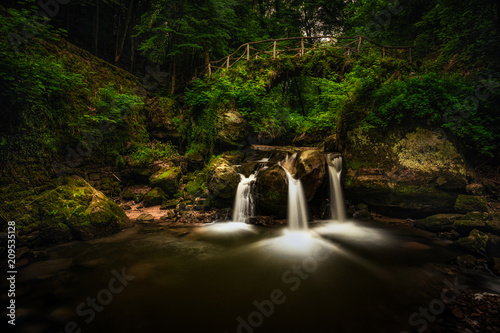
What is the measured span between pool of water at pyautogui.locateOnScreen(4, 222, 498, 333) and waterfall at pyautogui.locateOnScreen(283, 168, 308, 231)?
3.09 feet

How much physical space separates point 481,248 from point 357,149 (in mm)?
4373

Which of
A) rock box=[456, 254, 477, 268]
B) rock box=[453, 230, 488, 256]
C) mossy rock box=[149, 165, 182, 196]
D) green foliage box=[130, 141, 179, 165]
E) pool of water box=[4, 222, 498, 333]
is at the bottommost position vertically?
pool of water box=[4, 222, 498, 333]

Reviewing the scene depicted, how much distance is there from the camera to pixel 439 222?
19.3 ft

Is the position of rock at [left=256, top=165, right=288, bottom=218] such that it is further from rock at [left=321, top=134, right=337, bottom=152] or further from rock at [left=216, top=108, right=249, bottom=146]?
rock at [left=321, top=134, right=337, bottom=152]

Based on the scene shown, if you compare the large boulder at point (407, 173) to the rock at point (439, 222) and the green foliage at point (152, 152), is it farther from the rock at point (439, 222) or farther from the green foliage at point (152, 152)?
the green foliage at point (152, 152)

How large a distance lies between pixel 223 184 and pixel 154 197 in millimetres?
3117

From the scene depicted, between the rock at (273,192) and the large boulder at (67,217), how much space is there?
477 centimetres

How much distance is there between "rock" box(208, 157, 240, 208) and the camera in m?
7.79

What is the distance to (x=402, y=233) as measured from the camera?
5.95 meters

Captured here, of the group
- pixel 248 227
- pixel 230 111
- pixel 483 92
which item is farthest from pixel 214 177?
pixel 483 92

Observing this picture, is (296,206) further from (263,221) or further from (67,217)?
(67,217)

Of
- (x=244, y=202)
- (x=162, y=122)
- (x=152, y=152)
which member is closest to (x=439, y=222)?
(x=244, y=202)

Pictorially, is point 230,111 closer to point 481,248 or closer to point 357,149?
point 357,149

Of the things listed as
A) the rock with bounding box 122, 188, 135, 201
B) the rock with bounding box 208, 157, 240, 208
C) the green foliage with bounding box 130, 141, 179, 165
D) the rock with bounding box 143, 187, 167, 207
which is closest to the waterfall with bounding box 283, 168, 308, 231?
the rock with bounding box 208, 157, 240, 208
